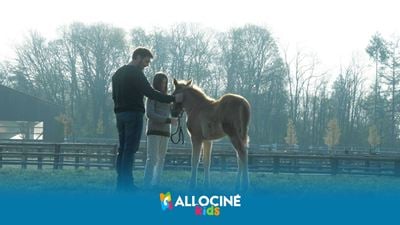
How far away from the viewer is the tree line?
2180 inches

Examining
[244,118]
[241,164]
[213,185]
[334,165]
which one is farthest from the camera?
[334,165]

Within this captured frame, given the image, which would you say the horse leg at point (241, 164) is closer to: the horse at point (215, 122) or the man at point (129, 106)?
the horse at point (215, 122)

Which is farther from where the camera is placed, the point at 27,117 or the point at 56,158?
the point at 27,117

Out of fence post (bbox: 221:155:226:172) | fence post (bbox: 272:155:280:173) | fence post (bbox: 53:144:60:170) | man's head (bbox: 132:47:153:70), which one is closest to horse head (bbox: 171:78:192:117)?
man's head (bbox: 132:47:153:70)

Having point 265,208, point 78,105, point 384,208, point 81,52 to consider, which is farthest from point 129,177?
point 78,105

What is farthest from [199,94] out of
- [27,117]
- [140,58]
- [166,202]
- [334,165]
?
[27,117]

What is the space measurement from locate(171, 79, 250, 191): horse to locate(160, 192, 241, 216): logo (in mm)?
2742

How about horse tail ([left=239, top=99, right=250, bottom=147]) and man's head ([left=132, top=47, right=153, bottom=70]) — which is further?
horse tail ([left=239, top=99, right=250, bottom=147])

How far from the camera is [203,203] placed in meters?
5.23

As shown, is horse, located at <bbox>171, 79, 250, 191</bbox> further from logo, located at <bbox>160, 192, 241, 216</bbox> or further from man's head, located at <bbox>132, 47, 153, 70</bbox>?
logo, located at <bbox>160, 192, 241, 216</bbox>

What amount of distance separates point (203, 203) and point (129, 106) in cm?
335

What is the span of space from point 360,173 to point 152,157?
12.5 metres

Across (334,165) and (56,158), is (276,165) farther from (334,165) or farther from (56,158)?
(56,158)

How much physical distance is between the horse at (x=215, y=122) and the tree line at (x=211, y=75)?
43.9 meters
